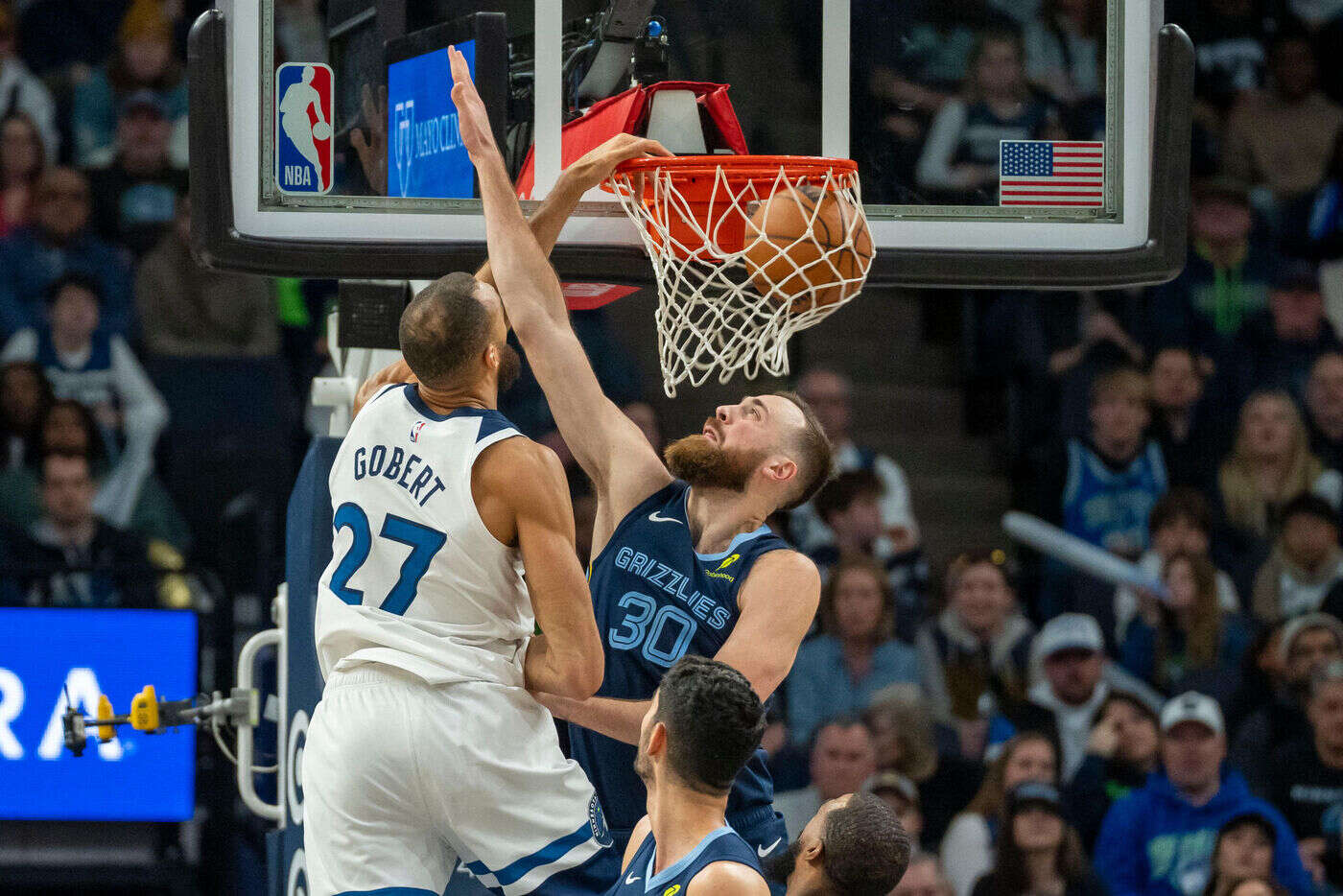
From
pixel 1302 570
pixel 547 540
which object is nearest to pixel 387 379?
pixel 547 540

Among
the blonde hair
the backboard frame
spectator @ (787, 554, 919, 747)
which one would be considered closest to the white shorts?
the backboard frame

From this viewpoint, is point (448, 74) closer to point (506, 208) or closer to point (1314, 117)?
point (506, 208)

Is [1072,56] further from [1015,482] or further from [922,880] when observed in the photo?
[1015,482]

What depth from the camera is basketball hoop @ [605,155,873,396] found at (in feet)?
13.8

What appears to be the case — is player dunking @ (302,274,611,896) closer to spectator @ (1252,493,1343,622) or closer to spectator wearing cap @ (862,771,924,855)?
spectator wearing cap @ (862,771,924,855)

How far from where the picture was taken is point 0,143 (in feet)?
28.0

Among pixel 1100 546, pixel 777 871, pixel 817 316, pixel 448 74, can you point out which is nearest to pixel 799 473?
pixel 817 316

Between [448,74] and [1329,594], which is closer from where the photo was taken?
[448,74]

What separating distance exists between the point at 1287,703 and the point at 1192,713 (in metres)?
0.65

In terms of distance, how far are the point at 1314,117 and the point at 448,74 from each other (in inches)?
252

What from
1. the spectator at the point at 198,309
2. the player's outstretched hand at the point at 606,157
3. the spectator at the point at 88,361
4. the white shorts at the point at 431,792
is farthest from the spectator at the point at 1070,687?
the white shorts at the point at 431,792

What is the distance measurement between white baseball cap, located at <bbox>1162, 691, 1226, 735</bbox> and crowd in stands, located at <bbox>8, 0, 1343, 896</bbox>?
16 millimetres

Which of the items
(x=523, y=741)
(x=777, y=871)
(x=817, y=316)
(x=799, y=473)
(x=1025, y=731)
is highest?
(x=817, y=316)

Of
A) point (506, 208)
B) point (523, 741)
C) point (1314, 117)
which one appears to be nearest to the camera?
point (523, 741)
